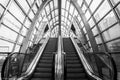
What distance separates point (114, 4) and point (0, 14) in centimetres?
740

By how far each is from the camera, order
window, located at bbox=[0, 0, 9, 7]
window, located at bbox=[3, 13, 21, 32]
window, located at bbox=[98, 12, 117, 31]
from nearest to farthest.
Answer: window, located at bbox=[0, 0, 9, 7] < window, located at bbox=[98, 12, 117, 31] < window, located at bbox=[3, 13, 21, 32]

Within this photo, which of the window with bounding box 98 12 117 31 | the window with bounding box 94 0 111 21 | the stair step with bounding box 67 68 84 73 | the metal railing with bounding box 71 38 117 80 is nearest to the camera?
the metal railing with bounding box 71 38 117 80

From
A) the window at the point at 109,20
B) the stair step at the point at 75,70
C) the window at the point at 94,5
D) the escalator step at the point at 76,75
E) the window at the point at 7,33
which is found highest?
the window at the point at 94,5

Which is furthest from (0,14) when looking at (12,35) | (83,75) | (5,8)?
(83,75)

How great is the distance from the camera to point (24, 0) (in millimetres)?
9742

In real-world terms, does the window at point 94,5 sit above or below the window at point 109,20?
above

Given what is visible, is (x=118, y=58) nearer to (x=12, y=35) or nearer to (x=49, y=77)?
(x=49, y=77)

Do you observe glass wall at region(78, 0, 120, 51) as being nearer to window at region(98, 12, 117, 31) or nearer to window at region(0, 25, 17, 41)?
window at region(98, 12, 117, 31)

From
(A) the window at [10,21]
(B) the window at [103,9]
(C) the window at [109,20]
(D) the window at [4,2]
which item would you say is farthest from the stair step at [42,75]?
(B) the window at [103,9]

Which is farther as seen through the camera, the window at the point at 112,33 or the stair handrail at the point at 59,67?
the window at the point at 112,33

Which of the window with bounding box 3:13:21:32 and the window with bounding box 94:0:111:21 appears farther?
the window with bounding box 94:0:111:21

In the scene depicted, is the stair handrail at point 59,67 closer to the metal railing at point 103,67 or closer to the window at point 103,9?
the metal railing at point 103,67

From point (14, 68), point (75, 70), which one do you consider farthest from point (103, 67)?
point (14, 68)

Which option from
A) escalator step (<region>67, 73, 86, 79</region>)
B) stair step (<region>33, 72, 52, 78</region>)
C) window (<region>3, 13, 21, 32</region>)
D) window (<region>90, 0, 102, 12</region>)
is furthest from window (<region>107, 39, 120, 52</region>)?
window (<region>3, 13, 21, 32</region>)
